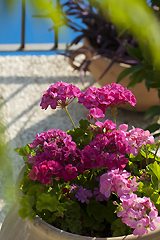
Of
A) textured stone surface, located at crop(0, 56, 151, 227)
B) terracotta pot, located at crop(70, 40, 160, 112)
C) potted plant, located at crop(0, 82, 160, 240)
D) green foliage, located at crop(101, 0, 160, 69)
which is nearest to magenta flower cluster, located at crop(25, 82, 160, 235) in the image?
potted plant, located at crop(0, 82, 160, 240)

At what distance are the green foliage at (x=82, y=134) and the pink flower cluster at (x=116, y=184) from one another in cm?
18

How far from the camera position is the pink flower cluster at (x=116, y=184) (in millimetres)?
1239

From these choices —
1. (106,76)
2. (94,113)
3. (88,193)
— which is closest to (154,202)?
(88,193)

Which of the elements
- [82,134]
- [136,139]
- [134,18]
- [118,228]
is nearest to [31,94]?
[82,134]

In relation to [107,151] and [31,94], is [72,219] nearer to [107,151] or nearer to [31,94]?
[107,151]

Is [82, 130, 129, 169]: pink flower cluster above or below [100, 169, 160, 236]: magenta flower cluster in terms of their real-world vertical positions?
above

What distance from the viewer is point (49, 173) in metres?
1.23

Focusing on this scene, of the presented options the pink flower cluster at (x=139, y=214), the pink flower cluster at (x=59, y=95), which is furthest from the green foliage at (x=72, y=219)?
the pink flower cluster at (x=59, y=95)

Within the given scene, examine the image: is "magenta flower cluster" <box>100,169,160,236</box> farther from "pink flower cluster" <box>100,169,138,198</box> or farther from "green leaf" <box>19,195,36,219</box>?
"green leaf" <box>19,195,36,219</box>

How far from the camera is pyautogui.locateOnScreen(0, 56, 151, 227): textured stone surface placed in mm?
2852

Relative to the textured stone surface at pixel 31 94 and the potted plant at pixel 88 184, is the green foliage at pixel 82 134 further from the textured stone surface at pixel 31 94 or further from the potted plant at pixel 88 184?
the textured stone surface at pixel 31 94

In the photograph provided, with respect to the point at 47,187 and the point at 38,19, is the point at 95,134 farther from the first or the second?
the point at 38,19

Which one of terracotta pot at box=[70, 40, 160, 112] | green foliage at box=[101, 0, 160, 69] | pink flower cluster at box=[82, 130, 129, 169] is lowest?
terracotta pot at box=[70, 40, 160, 112]

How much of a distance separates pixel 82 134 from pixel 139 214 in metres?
0.32
